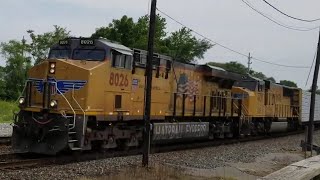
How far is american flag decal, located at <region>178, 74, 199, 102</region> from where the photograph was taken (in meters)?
19.4

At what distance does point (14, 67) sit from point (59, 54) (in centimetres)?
5358

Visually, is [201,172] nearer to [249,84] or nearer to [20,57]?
[249,84]

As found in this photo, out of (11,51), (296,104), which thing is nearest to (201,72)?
(296,104)

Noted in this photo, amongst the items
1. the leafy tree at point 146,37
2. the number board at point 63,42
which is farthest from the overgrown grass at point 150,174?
the leafy tree at point 146,37

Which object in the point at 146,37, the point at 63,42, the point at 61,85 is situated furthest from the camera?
the point at 146,37

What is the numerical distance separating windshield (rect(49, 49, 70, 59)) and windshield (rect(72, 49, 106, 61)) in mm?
275

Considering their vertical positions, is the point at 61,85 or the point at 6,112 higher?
the point at 61,85

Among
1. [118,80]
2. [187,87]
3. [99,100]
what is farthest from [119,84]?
[187,87]

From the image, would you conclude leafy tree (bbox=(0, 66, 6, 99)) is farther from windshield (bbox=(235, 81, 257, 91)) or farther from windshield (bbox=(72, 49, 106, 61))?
windshield (bbox=(72, 49, 106, 61))

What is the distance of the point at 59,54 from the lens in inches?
595

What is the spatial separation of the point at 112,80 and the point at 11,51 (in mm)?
57578

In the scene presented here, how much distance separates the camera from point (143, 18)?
181 ft

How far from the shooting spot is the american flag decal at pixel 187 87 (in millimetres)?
19381

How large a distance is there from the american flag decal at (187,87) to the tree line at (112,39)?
25758 millimetres
